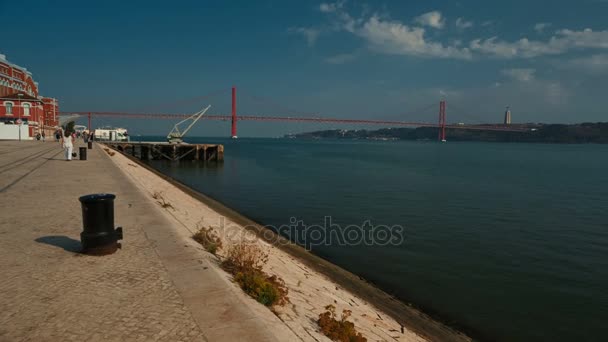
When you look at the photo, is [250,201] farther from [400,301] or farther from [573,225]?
[573,225]

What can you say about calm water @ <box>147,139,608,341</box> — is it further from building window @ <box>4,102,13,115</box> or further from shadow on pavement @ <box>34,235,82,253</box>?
building window @ <box>4,102,13,115</box>

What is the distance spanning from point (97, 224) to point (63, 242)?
1.45 m

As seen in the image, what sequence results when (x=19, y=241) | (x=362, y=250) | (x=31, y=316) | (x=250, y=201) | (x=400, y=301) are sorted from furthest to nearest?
(x=250, y=201) → (x=362, y=250) → (x=400, y=301) → (x=19, y=241) → (x=31, y=316)

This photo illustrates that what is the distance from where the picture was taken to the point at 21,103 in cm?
5753

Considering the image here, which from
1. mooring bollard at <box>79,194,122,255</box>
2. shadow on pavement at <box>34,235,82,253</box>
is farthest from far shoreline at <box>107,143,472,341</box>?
shadow on pavement at <box>34,235,82,253</box>

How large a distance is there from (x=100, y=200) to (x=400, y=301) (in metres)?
6.82

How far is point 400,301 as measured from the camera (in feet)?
30.1

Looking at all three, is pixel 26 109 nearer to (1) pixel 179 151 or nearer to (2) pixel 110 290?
(1) pixel 179 151

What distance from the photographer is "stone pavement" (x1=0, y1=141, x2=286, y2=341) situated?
424 cm

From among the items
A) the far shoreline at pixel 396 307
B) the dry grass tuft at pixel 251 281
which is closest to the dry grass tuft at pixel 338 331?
the dry grass tuft at pixel 251 281

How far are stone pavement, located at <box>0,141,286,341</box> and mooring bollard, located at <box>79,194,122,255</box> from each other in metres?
0.18

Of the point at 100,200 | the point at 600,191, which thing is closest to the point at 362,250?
the point at 100,200

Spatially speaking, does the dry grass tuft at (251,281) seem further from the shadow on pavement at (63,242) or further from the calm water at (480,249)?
the calm water at (480,249)

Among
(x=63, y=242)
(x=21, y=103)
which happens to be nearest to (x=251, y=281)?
(x=63, y=242)
